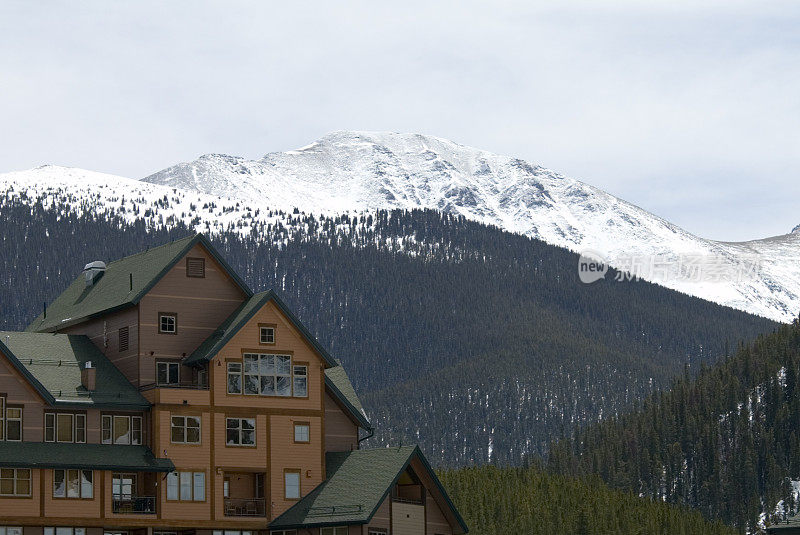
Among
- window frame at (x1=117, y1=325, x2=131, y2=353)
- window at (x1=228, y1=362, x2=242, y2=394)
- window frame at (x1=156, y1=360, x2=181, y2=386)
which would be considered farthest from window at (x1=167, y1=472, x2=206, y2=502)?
window frame at (x1=117, y1=325, x2=131, y2=353)

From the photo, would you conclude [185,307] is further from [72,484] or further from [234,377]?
[72,484]

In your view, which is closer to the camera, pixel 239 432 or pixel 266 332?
pixel 239 432

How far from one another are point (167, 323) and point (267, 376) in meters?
6.82

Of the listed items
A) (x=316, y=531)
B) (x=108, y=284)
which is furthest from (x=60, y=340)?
(x=316, y=531)

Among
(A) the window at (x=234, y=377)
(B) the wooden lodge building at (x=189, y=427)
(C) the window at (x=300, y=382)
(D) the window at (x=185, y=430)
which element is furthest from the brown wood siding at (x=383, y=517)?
(D) the window at (x=185, y=430)

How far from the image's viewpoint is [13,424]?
94.4 meters

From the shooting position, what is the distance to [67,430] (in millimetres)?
96250

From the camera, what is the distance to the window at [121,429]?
97.9 metres

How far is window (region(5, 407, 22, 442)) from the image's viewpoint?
94.1 meters

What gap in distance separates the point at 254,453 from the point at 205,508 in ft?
14.5

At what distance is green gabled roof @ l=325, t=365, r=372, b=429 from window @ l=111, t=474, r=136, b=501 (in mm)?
14708

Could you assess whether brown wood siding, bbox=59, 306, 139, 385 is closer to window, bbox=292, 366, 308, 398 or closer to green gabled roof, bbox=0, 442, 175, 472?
green gabled roof, bbox=0, 442, 175, 472

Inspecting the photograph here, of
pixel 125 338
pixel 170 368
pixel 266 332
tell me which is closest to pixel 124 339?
pixel 125 338

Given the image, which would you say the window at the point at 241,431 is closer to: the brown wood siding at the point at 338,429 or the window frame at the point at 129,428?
the window frame at the point at 129,428
